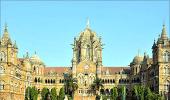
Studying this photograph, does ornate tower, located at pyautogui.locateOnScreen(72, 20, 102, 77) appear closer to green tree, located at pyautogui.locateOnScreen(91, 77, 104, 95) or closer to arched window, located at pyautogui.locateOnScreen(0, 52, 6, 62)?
green tree, located at pyautogui.locateOnScreen(91, 77, 104, 95)

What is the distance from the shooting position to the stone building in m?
133

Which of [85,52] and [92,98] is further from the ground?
[85,52]

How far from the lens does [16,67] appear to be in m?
142

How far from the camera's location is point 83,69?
16462 centimetres

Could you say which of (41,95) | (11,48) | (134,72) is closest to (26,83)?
(41,95)

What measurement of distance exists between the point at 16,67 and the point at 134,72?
42715 mm

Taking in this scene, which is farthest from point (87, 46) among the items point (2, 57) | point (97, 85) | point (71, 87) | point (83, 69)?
point (2, 57)

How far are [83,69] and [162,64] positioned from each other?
1541 inches

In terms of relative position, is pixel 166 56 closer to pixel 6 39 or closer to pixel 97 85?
pixel 97 85

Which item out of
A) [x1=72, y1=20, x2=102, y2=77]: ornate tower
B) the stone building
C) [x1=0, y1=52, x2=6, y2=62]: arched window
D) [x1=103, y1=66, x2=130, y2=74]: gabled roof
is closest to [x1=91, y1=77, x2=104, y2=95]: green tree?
the stone building

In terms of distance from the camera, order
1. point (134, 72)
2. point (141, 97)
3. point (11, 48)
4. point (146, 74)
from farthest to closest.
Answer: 1. point (134, 72)
2. point (146, 74)
3. point (11, 48)
4. point (141, 97)

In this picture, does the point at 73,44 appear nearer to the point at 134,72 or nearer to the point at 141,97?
the point at 134,72

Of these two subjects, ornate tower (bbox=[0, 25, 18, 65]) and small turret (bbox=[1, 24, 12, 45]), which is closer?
ornate tower (bbox=[0, 25, 18, 65])

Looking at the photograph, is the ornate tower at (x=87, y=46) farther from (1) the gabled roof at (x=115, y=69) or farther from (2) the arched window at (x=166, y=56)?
(2) the arched window at (x=166, y=56)
